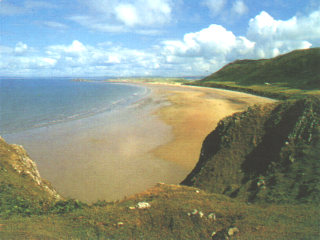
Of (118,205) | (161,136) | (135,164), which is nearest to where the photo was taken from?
(118,205)

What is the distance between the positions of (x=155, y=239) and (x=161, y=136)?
70.6ft

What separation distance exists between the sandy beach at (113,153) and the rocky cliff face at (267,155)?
4.38 metres

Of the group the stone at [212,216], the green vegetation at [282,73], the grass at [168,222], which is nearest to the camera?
the grass at [168,222]

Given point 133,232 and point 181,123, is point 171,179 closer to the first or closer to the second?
point 133,232

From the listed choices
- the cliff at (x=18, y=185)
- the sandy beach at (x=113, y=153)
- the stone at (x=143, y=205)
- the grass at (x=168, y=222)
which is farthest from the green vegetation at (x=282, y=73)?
the stone at (x=143, y=205)

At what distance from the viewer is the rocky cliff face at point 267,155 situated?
1085 cm

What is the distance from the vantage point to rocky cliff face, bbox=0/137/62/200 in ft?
41.8

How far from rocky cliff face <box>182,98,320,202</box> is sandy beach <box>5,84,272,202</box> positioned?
4382 mm

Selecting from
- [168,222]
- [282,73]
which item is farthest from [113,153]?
[282,73]

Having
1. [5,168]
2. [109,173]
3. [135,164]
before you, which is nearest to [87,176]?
[109,173]

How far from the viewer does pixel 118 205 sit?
9672 millimetres

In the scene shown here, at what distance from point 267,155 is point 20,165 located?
13831 millimetres

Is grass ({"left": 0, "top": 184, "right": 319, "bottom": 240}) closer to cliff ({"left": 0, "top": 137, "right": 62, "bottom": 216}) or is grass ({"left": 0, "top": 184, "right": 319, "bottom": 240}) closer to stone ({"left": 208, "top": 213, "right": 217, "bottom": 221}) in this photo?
stone ({"left": 208, "top": 213, "right": 217, "bottom": 221})

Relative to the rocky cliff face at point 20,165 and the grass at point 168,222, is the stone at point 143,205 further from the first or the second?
the rocky cliff face at point 20,165
